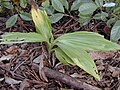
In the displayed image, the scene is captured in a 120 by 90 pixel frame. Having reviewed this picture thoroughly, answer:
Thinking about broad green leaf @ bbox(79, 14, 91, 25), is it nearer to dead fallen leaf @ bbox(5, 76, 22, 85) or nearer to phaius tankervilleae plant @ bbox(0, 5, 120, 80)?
phaius tankervilleae plant @ bbox(0, 5, 120, 80)

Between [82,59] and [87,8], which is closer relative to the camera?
[82,59]

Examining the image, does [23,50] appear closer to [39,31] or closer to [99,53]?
[39,31]

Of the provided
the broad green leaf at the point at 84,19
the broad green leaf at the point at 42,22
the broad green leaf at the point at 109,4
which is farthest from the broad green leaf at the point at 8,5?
the broad green leaf at the point at 109,4

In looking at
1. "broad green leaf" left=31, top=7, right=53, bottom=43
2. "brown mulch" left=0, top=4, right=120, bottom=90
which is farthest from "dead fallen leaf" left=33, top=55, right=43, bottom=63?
"broad green leaf" left=31, top=7, right=53, bottom=43

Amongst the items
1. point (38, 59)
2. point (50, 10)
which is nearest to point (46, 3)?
point (50, 10)

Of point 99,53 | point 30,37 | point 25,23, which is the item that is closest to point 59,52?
point 30,37

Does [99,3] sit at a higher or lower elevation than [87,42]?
higher

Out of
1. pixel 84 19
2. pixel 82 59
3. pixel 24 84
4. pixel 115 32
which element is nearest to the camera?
pixel 82 59

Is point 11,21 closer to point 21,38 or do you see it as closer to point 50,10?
point 50,10

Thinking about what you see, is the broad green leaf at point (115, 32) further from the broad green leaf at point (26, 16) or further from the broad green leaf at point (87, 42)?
the broad green leaf at point (26, 16)
